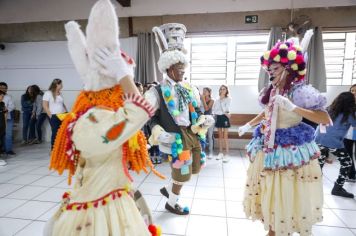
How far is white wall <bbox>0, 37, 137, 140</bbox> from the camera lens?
20.8 ft

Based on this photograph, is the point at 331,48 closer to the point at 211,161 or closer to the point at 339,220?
the point at 211,161

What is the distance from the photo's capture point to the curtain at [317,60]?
514 cm

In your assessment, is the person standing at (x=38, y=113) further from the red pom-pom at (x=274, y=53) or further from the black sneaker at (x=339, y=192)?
the black sneaker at (x=339, y=192)

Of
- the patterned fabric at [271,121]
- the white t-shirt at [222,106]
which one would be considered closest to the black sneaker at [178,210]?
the patterned fabric at [271,121]

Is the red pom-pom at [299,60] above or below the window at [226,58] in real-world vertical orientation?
below

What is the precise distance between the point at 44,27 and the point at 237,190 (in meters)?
6.08

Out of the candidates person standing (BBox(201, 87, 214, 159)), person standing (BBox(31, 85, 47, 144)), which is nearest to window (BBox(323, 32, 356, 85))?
person standing (BBox(201, 87, 214, 159))

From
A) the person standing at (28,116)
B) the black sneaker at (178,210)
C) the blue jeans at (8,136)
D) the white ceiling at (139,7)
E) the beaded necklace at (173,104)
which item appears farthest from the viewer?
the person standing at (28,116)

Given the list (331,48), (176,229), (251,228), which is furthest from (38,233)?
(331,48)

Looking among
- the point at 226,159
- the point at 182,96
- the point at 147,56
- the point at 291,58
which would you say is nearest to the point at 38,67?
the point at 147,56

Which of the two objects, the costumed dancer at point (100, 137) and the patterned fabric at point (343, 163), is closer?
the costumed dancer at point (100, 137)

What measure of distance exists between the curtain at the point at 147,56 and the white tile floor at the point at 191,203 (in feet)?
→ 7.69

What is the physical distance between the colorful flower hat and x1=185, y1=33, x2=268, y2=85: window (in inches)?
162

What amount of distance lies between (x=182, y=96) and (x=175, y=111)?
0.18m
